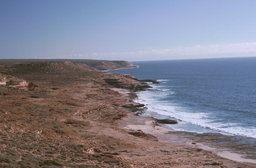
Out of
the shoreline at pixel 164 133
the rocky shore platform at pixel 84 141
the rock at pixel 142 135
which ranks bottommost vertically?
the shoreline at pixel 164 133

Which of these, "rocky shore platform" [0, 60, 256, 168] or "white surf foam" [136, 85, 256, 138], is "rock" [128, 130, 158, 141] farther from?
"white surf foam" [136, 85, 256, 138]

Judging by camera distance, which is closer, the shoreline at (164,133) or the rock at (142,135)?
the shoreline at (164,133)

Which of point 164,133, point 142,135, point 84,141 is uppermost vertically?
point 84,141

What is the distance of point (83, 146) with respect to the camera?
1964cm

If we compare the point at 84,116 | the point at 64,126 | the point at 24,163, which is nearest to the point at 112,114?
the point at 84,116

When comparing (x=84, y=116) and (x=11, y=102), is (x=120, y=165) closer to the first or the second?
(x=84, y=116)

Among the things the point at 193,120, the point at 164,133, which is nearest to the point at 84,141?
the point at 164,133

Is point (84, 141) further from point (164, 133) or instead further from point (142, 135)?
point (164, 133)

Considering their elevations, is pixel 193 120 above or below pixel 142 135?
below

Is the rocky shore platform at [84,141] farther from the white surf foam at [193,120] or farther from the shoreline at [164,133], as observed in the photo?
the white surf foam at [193,120]

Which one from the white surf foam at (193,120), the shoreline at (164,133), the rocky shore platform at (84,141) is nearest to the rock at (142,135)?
the rocky shore platform at (84,141)

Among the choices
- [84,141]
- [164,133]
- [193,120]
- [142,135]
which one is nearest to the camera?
[84,141]

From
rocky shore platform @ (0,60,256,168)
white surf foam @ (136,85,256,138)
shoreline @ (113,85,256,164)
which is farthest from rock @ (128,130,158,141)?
white surf foam @ (136,85,256,138)

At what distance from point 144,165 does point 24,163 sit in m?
7.66
